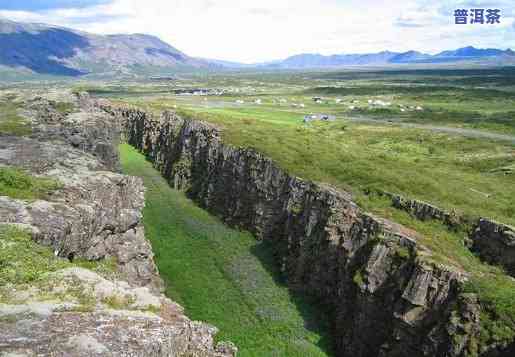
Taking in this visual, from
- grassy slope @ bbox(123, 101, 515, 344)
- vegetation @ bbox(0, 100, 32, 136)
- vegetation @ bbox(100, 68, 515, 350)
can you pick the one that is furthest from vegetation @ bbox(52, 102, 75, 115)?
grassy slope @ bbox(123, 101, 515, 344)

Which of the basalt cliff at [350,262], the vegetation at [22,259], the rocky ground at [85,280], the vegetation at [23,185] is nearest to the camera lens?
the rocky ground at [85,280]

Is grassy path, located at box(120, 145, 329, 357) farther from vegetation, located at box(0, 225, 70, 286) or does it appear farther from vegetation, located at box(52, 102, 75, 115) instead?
vegetation, located at box(52, 102, 75, 115)

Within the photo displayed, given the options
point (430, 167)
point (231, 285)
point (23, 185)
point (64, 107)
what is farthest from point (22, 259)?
point (64, 107)

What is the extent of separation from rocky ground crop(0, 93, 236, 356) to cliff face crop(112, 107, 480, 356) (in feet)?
48.0

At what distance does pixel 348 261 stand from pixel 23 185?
27459 millimetres

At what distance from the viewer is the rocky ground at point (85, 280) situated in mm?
21062

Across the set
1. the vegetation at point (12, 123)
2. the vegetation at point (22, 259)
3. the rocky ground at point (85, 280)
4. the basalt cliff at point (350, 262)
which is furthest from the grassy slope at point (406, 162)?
the vegetation at point (22, 259)

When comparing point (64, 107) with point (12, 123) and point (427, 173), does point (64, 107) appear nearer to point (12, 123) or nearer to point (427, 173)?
point (12, 123)

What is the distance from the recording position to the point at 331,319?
44.7 m

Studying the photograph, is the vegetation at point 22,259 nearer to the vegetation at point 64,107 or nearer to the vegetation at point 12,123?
the vegetation at point 12,123

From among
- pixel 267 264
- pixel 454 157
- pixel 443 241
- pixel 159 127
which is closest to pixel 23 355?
pixel 443 241

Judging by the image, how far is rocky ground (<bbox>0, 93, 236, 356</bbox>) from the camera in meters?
21.1

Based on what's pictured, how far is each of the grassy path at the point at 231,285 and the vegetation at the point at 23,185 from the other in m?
17.0

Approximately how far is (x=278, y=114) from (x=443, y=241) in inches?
4480
